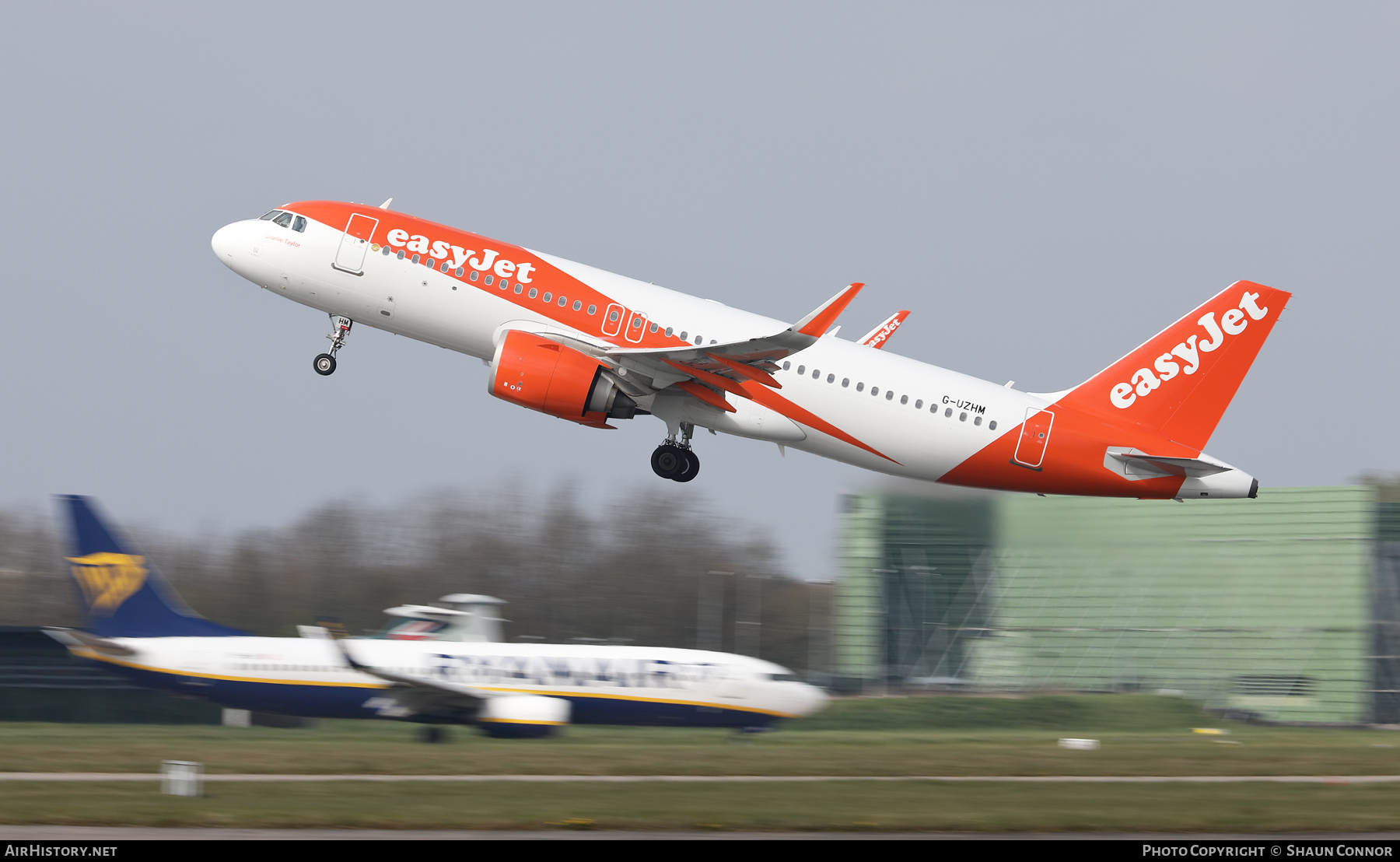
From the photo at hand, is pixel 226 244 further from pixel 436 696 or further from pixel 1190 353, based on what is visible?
pixel 1190 353

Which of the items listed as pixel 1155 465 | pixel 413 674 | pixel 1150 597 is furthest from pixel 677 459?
pixel 1150 597

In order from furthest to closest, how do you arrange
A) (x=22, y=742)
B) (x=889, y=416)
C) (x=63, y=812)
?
(x=22, y=742) < (x=889, y=416) < (x=63, y=812)

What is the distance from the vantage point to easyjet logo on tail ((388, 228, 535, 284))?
33.2 metres

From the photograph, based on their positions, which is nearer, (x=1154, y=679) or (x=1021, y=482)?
(x=1021, y=482)

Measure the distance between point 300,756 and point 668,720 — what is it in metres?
9.02

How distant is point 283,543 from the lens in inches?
2788

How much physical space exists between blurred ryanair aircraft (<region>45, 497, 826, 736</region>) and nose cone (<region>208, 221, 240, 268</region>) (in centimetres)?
891

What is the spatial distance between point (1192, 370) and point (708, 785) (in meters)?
15.1

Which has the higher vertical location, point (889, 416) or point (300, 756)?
point (889, 416)

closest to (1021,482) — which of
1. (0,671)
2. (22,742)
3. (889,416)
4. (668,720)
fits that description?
(889,416)

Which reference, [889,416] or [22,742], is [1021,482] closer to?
[889,416]

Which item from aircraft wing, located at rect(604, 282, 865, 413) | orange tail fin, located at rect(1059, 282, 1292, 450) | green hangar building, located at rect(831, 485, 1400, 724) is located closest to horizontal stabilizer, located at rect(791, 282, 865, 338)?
aircraft wing, located at rect(604, 282, 865, 413)

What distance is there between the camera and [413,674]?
36.4 meters

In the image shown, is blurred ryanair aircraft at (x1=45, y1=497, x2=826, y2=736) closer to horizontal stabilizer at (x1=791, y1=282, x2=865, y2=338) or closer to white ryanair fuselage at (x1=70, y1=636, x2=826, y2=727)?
white ryanair fuselage at (x1=70, y1=636, x2=826, y2=727)
